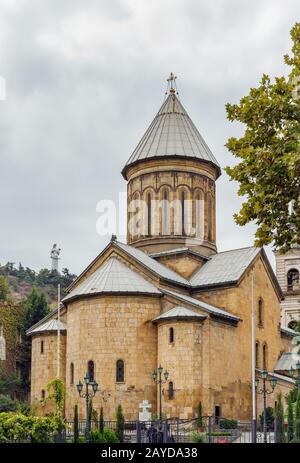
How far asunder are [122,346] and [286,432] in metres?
7.91

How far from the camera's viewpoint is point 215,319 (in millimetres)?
31766

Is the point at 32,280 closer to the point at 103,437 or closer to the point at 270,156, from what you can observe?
the point at 103,437

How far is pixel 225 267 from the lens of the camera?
35.8 metres

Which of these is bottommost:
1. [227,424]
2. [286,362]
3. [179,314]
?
[227,424]

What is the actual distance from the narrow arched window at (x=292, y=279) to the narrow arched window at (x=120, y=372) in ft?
77.0

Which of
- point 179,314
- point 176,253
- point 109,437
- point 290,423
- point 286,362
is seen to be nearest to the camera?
point 109,437

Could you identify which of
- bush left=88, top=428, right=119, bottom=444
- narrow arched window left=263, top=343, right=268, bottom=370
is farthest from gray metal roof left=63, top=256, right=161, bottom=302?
bush left=88, top=428, right=119, bottom=444

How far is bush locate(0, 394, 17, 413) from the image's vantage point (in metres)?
38.7

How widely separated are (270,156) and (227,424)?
54.2 feet

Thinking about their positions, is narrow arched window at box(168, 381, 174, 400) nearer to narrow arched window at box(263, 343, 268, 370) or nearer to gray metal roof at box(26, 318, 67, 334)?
gray metal roof at box(26, 318, 67, 334)

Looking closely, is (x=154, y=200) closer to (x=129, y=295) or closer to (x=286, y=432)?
(x=129, y=295)

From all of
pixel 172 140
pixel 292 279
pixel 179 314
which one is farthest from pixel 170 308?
A: pixel 292 279

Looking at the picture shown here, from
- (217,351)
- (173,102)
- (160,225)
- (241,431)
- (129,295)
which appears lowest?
(241,431)
